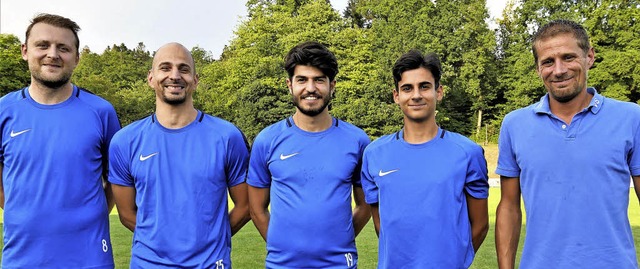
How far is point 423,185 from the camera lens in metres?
3.63

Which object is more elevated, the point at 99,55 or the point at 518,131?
the point at 99,55

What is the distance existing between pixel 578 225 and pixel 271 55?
41.0 m

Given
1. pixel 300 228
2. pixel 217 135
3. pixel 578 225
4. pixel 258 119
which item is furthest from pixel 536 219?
pixel 258 119

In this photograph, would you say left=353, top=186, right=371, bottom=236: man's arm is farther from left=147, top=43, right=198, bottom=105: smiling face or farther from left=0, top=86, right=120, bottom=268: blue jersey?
left=0, top=86, right=120, bottom=268: blue jersey

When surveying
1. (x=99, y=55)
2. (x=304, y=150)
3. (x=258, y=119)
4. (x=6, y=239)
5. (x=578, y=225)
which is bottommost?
(x=6, y=239)

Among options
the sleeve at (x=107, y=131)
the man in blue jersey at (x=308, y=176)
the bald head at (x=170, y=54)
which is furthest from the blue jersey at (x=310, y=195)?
the sleeve at (x=107, y=131)

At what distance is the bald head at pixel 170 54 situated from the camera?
3.91m

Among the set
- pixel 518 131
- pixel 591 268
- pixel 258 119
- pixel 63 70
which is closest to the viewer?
pixel 591 268

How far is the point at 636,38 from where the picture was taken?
38656 mm

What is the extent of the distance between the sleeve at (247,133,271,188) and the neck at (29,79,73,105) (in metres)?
1.43

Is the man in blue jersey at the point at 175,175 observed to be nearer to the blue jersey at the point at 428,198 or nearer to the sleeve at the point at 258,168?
the sleeve at the point at 258,168

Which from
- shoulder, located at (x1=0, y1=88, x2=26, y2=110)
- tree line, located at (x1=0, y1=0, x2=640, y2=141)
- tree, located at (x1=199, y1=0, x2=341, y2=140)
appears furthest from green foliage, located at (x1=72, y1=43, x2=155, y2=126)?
shoulder, located at (x1=0, y1=88, x2=26, y2=110)

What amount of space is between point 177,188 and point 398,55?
129ft

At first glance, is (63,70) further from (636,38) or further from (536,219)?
(636,38)
